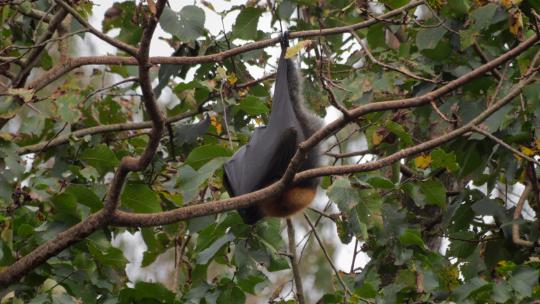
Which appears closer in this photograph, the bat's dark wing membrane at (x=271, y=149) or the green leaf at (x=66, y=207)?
the green leaf at (x=66, y=207)

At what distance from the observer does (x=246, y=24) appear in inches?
247

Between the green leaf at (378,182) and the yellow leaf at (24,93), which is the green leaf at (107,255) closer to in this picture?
the yellow leaf at (24,93)

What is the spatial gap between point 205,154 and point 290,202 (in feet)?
4.05

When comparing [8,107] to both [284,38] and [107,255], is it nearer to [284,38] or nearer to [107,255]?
[107,255]

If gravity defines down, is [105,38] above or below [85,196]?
above

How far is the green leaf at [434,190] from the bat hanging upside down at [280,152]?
3.76 ft

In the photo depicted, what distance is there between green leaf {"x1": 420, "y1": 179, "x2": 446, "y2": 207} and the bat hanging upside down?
1.15 meters

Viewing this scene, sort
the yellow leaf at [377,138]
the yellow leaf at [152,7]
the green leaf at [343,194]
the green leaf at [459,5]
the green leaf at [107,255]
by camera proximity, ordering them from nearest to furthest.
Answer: the yellow leaf at [152,7] → the green leaf at [343,194] → the green leaf at [459,5] → the green leaf at [107,255] → the yellow leaf at [377,138]

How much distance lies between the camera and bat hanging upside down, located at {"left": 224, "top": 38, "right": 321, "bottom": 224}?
6.09m

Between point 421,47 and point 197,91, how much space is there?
1.80m

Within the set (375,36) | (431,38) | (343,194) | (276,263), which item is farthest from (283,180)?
(375,36)

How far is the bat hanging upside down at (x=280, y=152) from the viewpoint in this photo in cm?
609

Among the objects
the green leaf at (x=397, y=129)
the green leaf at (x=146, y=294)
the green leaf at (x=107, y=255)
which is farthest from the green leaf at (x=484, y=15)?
the green leaf at (x=107, y=255)

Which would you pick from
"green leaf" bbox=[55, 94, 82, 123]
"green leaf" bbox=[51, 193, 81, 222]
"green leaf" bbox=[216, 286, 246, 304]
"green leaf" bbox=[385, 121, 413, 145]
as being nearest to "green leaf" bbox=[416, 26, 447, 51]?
"green leaf" bbox=[385, 121, 413, 145]
